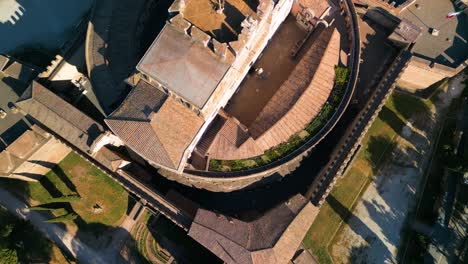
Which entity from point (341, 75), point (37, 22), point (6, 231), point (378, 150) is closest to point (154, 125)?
point (341, 75)

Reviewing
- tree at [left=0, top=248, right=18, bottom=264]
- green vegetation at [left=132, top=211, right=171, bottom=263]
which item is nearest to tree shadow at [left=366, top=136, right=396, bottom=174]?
green vegetation at [left=132, top=211, right=171, bottom=263]

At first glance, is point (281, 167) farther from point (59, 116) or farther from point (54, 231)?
point (54, 231)

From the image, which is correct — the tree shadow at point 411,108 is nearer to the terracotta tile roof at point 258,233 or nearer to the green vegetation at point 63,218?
the terracotta tile roof at point 258,233

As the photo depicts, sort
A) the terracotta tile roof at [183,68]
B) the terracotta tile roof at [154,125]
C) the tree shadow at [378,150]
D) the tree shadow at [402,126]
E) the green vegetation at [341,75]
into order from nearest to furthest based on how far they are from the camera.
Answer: the terracotta tile roof at [183,68]
the terracotta tile roof at [154,125]
the green vegetation at [341,75]
the tree shadow at [378,150]
the tree shadow at [402,126]

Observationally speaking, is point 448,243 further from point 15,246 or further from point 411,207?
point 15,246

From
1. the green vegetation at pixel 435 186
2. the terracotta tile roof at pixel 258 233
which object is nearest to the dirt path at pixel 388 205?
the green vegetation at pixel 435 186
